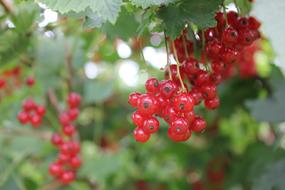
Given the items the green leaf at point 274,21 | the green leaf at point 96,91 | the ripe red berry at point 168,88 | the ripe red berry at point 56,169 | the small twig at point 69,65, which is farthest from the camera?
the green leaf at point 96,91

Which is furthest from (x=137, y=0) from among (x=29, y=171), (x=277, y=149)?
(x=29, y=171)

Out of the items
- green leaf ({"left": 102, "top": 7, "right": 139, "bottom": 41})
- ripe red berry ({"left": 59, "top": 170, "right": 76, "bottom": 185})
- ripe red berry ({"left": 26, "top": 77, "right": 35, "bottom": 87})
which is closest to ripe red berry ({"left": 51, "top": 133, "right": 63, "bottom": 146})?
ripe red berry ({"left": 59, "top": 170, "right": 76, "bottom": 185})

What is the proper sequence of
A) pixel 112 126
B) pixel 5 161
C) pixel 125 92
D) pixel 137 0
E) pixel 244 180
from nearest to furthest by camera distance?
1. pixel 137 0
2. pixel 5 161
3. pixel 244 180
4. pixel 112 126
5. pixel 125 92

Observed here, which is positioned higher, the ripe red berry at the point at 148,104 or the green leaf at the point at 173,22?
the green leaf at the point at 173,22

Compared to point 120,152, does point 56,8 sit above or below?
above

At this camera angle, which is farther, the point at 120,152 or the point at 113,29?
the point at 120,152

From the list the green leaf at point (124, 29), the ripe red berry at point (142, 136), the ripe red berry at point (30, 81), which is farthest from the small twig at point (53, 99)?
the ripe red berry at point (142, 136)

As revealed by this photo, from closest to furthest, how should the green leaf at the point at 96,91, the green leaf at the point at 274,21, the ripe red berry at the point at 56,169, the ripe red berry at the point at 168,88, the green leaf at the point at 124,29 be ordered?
the green leaf at the point at 274,21 → the ripe red berry at the point at 168,88 → the green leaf at the point at 124,29 → the ripe red berry at the point at 56,169 → the green leaf at the point at 96,91

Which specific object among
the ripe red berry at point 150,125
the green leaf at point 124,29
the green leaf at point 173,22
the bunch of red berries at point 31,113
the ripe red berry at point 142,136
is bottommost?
the ripe red berry at point 142,136

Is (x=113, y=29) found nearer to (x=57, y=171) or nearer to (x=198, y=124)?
(x=198, y=124)

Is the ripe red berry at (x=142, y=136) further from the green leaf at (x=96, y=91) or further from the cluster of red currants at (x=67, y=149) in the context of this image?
the green leaf at (x=96, y=91)
